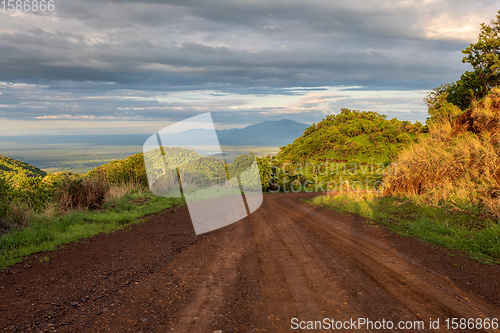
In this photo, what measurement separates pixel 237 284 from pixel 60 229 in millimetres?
6453

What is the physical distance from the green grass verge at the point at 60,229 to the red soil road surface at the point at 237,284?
0.53 metres

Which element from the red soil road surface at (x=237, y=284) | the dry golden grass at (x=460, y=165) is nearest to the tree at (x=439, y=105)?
the dry golden grass at (x=460, y=165)

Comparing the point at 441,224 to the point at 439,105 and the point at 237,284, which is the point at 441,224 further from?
the point at 439,105

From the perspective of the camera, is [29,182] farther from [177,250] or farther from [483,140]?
[483,140]

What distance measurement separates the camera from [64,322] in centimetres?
394

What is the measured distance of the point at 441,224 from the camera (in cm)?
918

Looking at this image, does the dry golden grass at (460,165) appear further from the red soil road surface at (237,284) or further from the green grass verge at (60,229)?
the green grass verge at (60,229)

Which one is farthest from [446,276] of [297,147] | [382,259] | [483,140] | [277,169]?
[297,147]

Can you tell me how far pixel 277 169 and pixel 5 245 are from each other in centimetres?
2899

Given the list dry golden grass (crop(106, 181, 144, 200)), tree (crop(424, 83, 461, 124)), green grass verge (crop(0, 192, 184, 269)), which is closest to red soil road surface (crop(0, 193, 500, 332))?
green grass verge (crop(0, 192, 184, 269))

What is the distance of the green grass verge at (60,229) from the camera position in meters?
7.13

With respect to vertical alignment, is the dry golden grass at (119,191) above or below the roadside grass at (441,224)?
above

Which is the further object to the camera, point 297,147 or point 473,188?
point 297,147

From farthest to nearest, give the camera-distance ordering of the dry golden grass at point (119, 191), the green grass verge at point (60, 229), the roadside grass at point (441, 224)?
the dry golden grass at point (119, 191) < the green grass verge at point (60, 229) < the roadside grass at point (441, 224)
